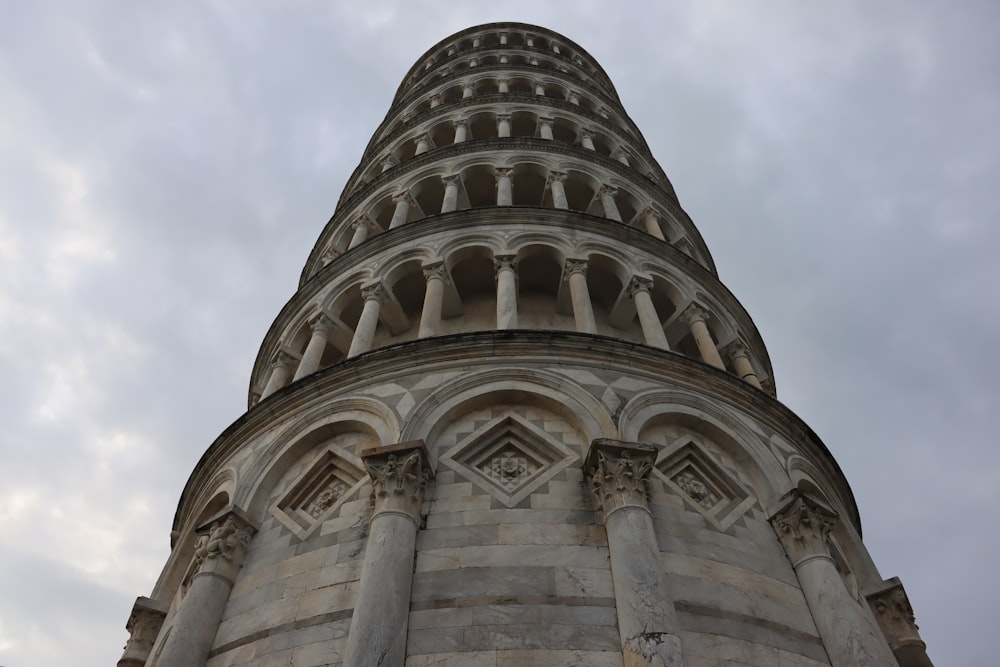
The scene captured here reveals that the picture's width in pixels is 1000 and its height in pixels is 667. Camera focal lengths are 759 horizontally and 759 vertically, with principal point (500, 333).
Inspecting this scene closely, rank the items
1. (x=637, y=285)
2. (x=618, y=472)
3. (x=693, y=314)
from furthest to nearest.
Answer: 1. (x=693, y=314)
2. (x=637, y=285)
3. (x=618, y=472)

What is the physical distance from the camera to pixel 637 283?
15289 millimetres

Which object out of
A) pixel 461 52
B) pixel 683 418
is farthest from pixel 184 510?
pixel 461 52

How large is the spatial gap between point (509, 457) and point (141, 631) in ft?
20.8

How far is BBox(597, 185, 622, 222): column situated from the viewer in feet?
60.5

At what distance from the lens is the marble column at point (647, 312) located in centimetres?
1346

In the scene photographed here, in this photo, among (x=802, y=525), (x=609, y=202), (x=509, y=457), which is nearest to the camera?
(x=802, y=525)

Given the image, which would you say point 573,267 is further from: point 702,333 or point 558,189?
point 558,189

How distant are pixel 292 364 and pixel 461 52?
1989 cm

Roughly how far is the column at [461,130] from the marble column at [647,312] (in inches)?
378

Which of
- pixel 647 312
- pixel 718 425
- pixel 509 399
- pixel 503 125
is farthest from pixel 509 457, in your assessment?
pixel 503 125

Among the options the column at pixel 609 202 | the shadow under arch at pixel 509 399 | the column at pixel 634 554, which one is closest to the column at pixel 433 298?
the shadow under arch at pixel 509 399

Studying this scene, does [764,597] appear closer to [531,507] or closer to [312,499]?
[531,507]

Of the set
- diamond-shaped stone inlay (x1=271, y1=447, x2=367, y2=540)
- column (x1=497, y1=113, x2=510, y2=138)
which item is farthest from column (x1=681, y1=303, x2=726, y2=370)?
column (x1=497, y1=113, x2=510, y2=138)

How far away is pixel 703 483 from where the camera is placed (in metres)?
10.8
